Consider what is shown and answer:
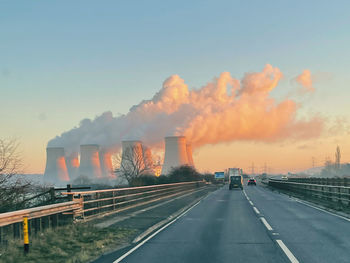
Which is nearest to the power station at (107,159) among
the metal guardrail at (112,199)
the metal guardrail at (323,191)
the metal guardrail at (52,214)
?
the metal guardrail at (323,191)

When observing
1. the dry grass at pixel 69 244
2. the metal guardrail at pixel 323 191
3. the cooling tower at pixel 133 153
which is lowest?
the metal guardrail at pixel 323 191

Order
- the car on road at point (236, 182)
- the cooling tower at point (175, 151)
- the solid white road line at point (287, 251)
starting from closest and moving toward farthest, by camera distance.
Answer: the solid white road line at point (287, 251) < the car on road at point (236, 182) < the cooling tower at point (175, 151)

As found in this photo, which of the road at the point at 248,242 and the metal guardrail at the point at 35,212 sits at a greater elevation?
the metal guardrail at the point at 35,212

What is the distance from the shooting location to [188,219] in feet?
56.3

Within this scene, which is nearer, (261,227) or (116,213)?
(261,227)

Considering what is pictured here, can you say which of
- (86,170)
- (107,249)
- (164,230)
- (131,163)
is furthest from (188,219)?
(86,170)

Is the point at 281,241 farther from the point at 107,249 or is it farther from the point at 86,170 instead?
the point at 86,170

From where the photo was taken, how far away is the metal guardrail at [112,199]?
15.2 m

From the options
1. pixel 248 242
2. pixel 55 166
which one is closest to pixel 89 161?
pixel 55 166

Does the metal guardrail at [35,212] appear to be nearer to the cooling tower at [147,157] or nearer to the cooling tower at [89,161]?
the cooling tower at [147,157]

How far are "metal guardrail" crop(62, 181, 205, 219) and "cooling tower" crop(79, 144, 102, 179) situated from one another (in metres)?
51.0

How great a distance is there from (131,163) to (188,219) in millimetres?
66947

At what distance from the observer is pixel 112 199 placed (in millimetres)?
19062

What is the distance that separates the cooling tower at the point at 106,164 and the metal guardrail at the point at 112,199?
60935 mm
